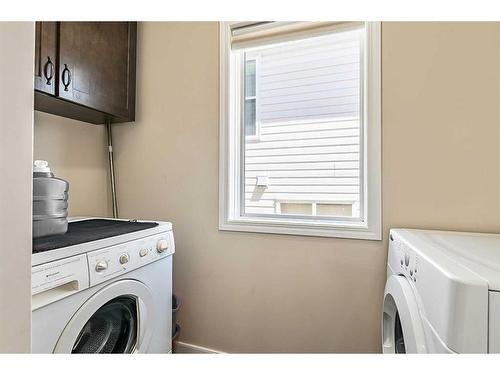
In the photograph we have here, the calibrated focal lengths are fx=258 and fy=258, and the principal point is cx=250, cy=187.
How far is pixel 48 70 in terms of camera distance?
3.68ft

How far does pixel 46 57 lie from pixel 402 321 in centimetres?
166

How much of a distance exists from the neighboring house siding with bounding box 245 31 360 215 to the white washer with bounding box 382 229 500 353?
52cm

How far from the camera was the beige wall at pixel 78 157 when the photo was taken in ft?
4.68

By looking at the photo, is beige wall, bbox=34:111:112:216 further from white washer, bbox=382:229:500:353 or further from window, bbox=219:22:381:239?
white washer, bbox=382:229:500:353

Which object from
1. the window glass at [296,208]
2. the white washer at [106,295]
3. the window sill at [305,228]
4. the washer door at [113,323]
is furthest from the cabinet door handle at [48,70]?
the window glass at [296,208]

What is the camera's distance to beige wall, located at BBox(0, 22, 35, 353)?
0.30m

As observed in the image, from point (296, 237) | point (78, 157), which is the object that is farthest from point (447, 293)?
point (78, 157)

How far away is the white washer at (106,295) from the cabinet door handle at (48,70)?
2.53 ft

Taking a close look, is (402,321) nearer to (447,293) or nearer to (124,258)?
(447,293)

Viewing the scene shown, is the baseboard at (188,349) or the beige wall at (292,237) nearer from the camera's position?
the beige wall at (292,237)

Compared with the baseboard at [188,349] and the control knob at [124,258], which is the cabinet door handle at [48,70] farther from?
the baseboard at [188,349]

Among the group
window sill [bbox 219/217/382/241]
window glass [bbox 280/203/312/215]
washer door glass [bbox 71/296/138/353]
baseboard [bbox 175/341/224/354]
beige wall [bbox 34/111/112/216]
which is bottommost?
baseboard [bbox 175/341/224/354]

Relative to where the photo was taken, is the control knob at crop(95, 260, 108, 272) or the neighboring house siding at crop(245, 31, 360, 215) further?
the neighboring house siding at crop(245, 31, 360, 215)

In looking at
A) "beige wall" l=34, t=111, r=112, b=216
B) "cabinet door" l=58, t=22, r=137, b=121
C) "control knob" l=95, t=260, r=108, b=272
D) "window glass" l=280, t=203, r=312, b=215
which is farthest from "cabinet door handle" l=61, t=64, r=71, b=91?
"window glass" l=280, t=203, r=312, b=215
